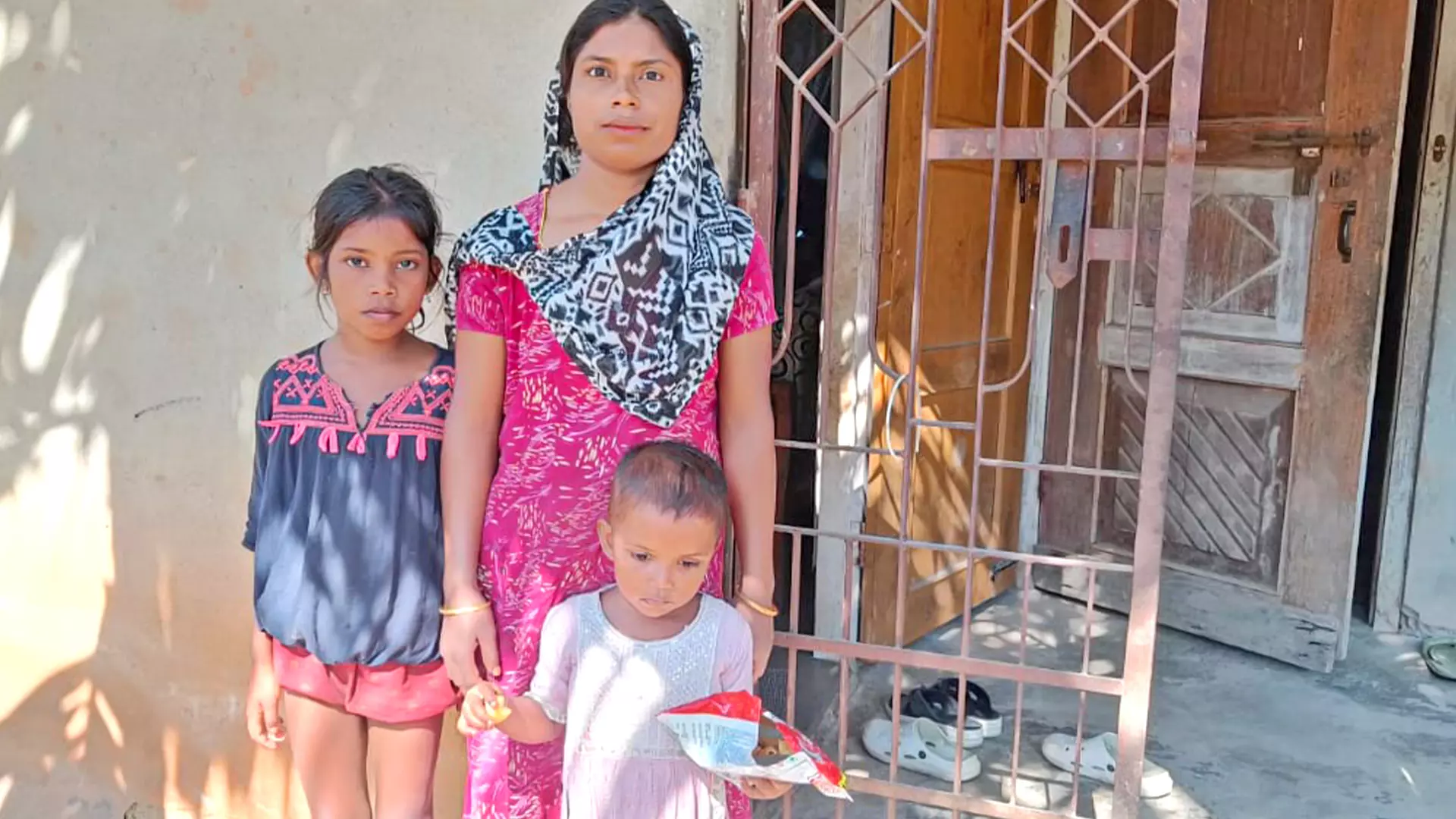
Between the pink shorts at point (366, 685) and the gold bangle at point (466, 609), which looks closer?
the gold bangle at point (466, 609)

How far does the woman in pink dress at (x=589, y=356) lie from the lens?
1.56 m

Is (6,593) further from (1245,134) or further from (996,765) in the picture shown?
(1245,134)

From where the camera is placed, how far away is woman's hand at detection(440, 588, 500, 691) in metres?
1.64

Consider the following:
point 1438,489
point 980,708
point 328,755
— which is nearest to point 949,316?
point 980,708

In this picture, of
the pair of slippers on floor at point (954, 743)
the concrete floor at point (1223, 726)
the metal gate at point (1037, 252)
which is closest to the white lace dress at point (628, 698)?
the metal gate at point (1037, 252)

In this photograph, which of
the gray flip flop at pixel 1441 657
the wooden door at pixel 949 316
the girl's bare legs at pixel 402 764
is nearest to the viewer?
the girl's bare legs at pixel 402 764

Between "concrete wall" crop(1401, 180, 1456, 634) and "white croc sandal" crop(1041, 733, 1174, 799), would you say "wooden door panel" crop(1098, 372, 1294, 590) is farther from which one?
"white croc sandal" crop(1041, 733, 1174, 799)

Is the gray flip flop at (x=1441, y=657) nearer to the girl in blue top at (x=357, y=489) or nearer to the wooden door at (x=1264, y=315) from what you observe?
the wooden door at (x=1264, y=315)

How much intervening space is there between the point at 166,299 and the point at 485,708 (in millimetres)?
1684

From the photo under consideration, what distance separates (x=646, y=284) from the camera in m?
1.57

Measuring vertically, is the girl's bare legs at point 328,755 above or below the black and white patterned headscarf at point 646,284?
below

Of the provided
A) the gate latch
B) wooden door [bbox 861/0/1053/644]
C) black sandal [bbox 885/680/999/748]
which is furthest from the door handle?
black sandal [bbox 885/680/999/748]

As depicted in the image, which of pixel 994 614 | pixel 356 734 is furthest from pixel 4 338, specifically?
pixel 994 614

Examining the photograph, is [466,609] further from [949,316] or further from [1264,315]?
[1264,315]
